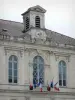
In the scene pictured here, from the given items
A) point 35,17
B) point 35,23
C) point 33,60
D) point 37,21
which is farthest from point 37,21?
point 33,60

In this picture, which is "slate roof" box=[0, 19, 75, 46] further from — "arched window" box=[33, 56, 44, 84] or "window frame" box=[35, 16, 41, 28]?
"arched window" box=[33, 56, 44, 84]

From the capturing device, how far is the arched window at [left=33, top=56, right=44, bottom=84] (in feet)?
124

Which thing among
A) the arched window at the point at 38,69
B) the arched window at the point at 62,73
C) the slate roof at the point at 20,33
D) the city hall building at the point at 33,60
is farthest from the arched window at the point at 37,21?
the arched window at the point at 62,73

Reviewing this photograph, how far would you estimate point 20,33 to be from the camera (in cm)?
3944

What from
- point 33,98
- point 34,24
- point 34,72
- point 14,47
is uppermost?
point 34,24

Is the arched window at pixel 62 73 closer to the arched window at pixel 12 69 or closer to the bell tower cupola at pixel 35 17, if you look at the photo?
the bell tower cupola at pixel 35 17

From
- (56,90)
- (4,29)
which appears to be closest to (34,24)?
(4,29)

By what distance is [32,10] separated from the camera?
39000 millimetres

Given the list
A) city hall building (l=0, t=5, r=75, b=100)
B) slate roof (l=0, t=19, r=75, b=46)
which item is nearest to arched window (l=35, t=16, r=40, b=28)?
city hall building (l=0, t=5, r=75, b=100)

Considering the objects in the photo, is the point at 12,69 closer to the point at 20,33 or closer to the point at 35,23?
the point at 20,33

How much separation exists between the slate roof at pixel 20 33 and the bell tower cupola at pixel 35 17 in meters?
0.95

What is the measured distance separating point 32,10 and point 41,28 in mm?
2047

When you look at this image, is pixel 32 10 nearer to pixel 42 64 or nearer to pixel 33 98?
pixel 42 64

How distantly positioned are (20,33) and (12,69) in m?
4.55
